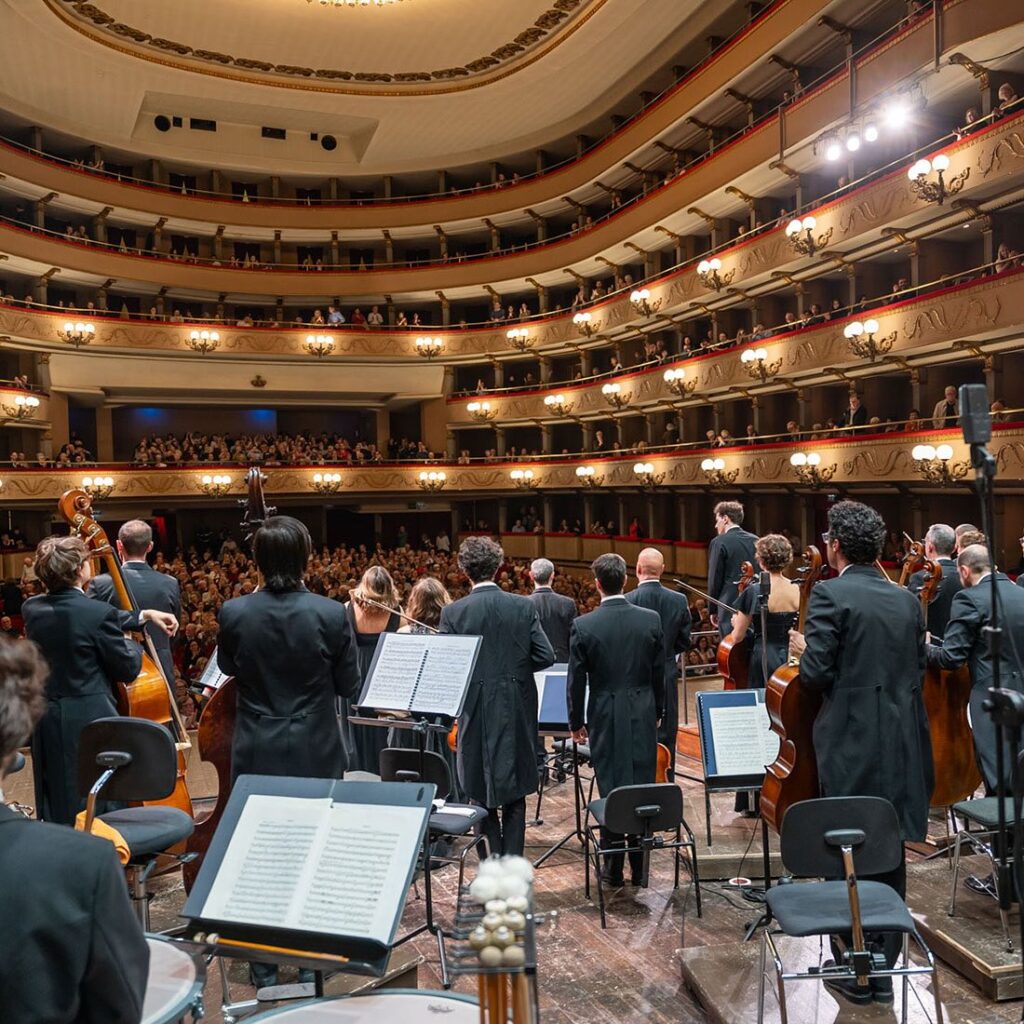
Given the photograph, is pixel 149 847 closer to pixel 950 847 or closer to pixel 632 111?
pixel 950 847

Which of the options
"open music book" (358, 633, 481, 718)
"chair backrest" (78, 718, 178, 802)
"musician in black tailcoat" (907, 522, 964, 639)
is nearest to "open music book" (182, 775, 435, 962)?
"chair backrest" (78, 718, 178, 802)

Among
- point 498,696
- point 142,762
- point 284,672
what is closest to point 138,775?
point 142,762

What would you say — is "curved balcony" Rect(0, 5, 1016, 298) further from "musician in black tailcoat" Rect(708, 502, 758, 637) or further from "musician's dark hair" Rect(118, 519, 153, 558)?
"musician's dark hair" Rect(118, 519, 153, 558)

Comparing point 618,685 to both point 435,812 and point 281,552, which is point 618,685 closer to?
point 435,812

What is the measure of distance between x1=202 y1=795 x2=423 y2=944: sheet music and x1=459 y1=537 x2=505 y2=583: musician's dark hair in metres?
2.56

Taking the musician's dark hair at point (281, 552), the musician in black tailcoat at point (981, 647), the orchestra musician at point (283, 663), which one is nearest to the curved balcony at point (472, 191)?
the musician in black tailcoat at point (981, 647)

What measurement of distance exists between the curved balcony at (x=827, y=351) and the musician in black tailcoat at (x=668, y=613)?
32.0ft

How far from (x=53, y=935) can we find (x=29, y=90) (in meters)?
27.5

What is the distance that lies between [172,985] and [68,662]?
267 cm

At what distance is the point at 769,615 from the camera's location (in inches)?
257

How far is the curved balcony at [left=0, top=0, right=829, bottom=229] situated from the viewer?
18789 millimetres

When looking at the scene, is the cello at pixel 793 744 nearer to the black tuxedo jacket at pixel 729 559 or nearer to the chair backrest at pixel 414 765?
the chair backrest at pixel 414 765

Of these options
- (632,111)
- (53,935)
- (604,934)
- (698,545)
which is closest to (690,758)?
(604,934)

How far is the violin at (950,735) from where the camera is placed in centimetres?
532
